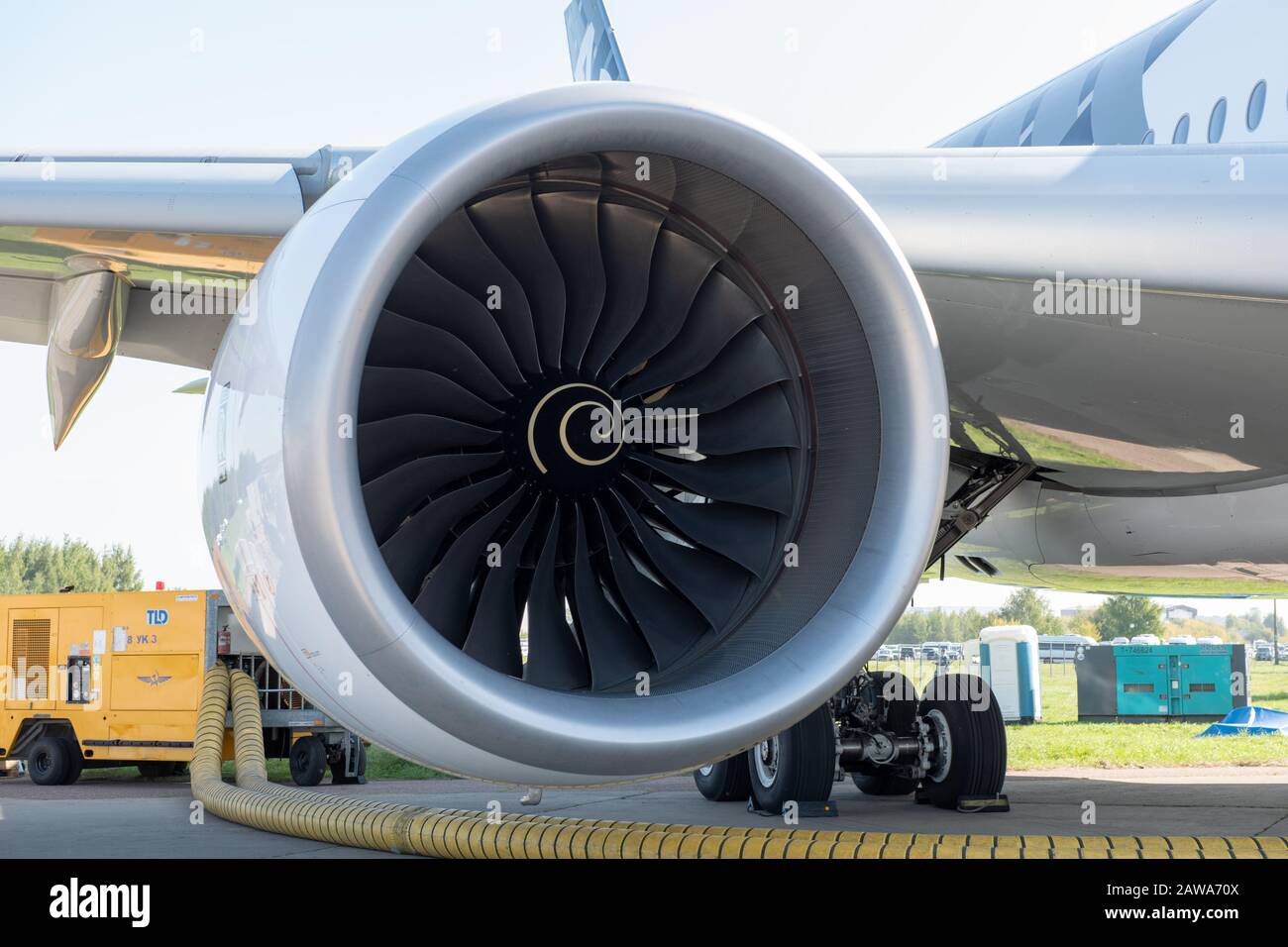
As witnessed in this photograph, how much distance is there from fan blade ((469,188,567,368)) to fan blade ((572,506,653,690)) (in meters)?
0.56

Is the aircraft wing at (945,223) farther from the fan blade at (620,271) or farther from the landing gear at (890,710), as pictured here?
the landing gear at (890,710)

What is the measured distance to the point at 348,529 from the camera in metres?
2.77

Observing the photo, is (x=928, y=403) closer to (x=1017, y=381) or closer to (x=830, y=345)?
(x=830, y=345)

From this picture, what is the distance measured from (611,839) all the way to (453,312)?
86.8 inches

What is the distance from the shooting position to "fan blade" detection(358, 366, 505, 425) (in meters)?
3.66

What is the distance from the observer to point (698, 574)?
3.83m

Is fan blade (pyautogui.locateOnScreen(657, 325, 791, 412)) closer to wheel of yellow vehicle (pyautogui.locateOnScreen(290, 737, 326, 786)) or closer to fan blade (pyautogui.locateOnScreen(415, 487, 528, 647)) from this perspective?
fan blade (pyautogui.locateOnScreen(415, 487, 528, 647))

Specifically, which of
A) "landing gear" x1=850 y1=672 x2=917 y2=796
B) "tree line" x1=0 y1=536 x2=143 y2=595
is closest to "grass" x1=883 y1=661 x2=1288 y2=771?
"landing gear" x1=850 y1=672 x2=917 y2=796

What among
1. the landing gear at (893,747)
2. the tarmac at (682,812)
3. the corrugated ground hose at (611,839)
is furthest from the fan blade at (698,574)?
the landing gear at (893,747)

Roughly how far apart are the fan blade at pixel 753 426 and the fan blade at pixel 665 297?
0.99ft

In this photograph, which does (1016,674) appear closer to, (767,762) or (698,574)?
(767,762)
